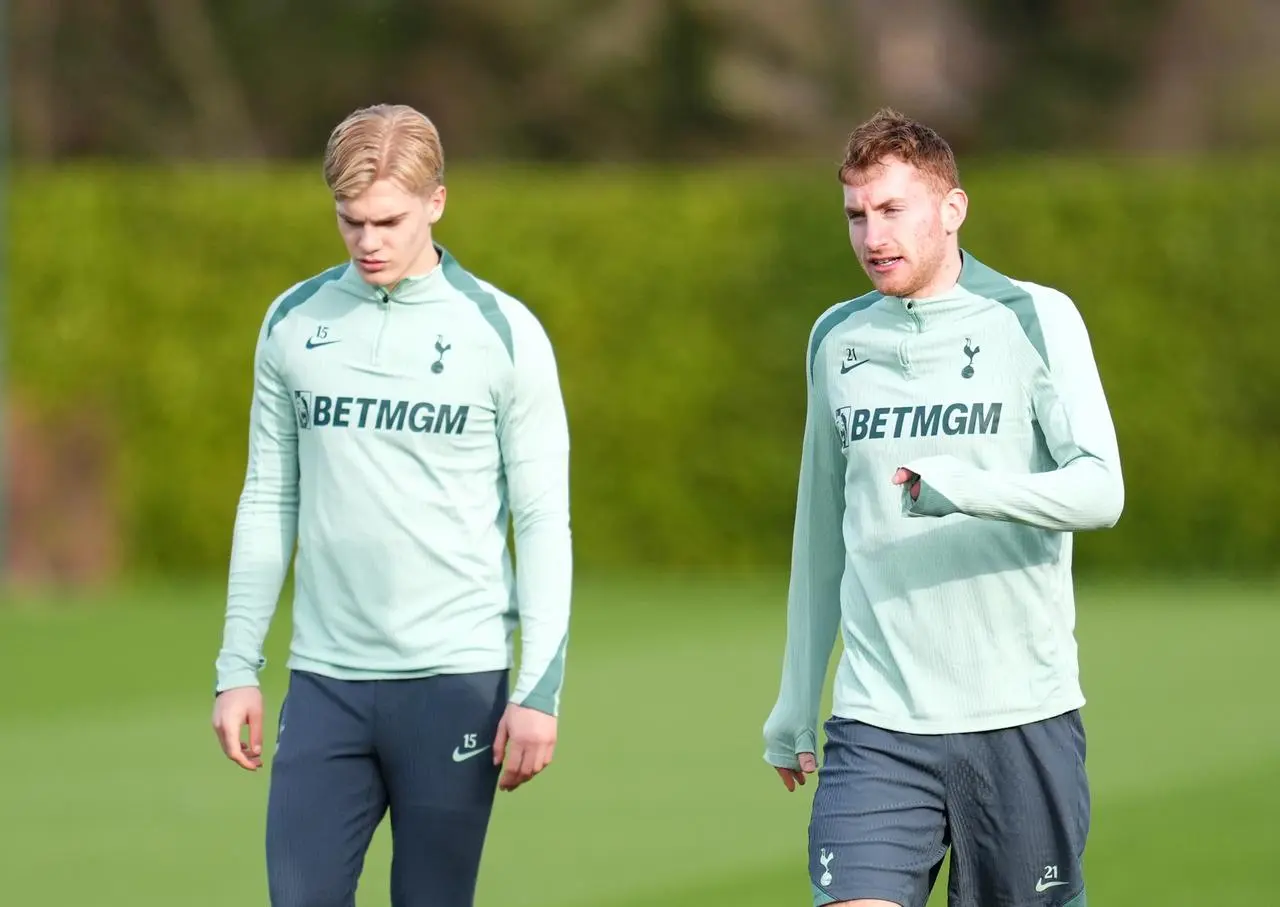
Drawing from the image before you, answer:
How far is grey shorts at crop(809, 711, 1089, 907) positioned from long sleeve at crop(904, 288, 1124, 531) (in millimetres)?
518

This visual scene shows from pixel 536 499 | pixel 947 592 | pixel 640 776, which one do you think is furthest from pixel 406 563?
pixel 640 776

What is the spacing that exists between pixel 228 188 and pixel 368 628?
14.7 metres

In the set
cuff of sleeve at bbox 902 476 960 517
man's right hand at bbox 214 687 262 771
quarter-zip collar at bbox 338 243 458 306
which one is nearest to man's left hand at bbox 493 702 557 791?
man's right hand at bbox 214 687 262 771

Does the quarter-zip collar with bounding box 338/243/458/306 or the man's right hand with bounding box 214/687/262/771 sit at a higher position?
the quarter-zip collar with bounding box 338/243/458/306

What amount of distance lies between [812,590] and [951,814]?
57 centimetres

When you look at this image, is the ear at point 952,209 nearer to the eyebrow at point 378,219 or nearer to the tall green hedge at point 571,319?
the eyebrow at point 378,219

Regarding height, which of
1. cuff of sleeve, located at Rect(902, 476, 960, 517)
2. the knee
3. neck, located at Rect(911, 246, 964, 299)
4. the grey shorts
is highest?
neck, located at Rect(911, 246, 964, 299)

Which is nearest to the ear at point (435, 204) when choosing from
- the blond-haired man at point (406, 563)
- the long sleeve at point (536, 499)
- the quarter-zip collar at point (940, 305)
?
the blond-haired man at point (406, 563)

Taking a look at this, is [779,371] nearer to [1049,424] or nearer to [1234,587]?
[1234,587]

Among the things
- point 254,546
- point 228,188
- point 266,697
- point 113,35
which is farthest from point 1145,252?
point 113,35

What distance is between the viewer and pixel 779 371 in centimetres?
1859

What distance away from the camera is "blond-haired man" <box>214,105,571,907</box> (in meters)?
4.77

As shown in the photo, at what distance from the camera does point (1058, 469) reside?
432 cm

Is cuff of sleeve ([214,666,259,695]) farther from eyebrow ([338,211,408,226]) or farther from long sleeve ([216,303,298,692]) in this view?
eyebrow ([338,211,408,226])
